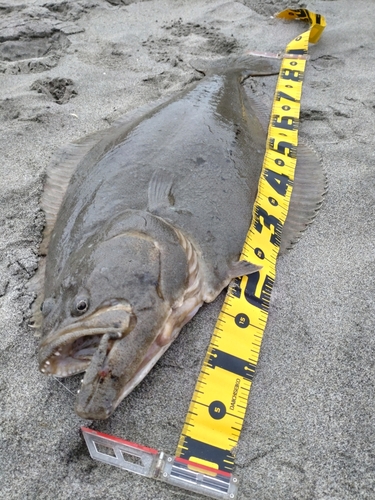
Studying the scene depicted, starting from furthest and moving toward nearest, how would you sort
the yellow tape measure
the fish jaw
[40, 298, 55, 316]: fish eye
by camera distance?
1. [40, 298, 55, 316]: fish eye
2. the yellow tape measure
3. the fish jaw

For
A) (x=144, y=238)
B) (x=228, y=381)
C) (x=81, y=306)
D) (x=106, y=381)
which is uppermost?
(x=144, y=238)

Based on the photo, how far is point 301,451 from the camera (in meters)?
1.79

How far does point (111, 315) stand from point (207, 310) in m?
0.70

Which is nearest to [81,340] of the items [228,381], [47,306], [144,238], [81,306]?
[81,306]

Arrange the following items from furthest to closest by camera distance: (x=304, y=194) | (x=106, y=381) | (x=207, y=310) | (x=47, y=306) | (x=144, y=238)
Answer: (x=304, y=194) < (x=207, y=310) < (x=144, y=238) < (x=47, y=306) < (x=106, y=381)

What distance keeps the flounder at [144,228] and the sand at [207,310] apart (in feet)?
→ 0.55

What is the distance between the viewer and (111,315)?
6.07 ft

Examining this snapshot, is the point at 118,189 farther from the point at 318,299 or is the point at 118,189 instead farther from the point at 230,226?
the point at 318,299

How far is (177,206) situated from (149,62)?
291 cm

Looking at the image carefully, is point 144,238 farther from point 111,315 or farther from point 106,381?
point 106,381

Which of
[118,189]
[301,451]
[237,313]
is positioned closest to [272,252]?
[237,313]

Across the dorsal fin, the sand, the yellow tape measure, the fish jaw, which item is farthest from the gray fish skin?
the dorsal fin

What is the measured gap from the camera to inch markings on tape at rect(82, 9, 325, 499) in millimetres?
1723

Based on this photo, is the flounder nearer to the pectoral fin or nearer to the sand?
the pectoral fin
